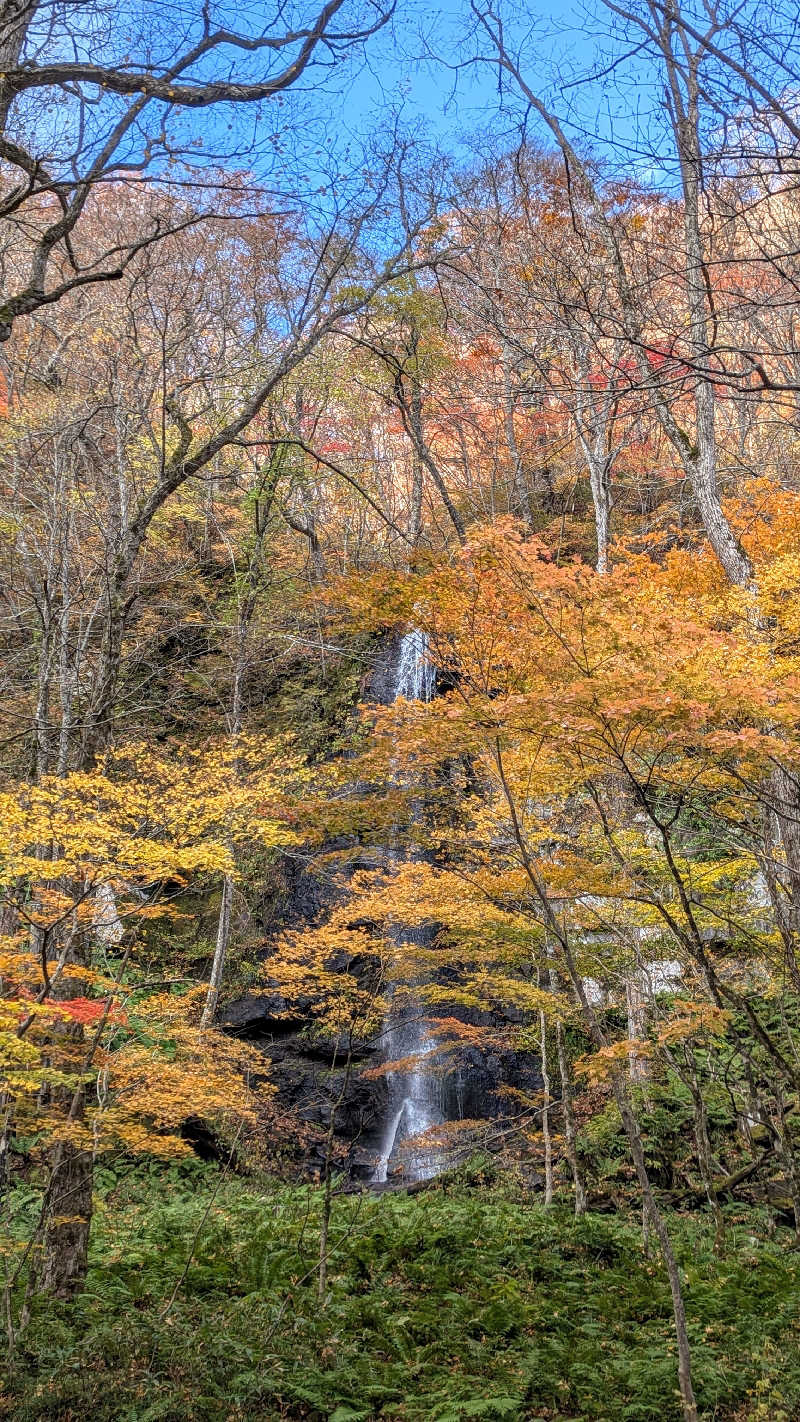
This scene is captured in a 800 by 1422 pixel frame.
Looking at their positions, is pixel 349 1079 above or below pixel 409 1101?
above

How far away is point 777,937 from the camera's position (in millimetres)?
8727

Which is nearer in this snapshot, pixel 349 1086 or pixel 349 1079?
pixel 349 1086

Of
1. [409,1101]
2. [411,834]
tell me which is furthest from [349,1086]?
[411,834]

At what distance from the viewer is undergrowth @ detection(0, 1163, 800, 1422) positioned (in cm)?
441

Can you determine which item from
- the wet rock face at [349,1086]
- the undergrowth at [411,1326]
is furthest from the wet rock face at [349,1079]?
the undergrowth at [411,1326]

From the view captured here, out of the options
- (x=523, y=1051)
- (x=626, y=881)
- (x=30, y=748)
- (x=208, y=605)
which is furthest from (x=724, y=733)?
(x=208, y=605)

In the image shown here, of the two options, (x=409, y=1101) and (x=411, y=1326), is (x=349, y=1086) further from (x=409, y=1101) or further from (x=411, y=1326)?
(x=411, y=1326)

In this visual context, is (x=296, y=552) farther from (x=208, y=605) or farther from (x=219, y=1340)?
(x=219, y=1340)

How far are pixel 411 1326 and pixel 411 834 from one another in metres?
4.40

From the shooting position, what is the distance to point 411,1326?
5.63 meters

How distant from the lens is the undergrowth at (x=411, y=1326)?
4406 mm

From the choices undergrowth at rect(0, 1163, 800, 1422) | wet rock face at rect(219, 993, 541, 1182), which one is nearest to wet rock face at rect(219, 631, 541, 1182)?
wet rock face at rect(219, 993, 541, 1182)

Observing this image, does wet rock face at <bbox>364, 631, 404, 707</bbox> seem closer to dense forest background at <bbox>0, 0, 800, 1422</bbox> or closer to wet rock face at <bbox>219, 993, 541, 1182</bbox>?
dense forest background at <bbox>0, 0, 800, 1422</bbox>

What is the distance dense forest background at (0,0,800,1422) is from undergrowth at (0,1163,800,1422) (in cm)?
4
